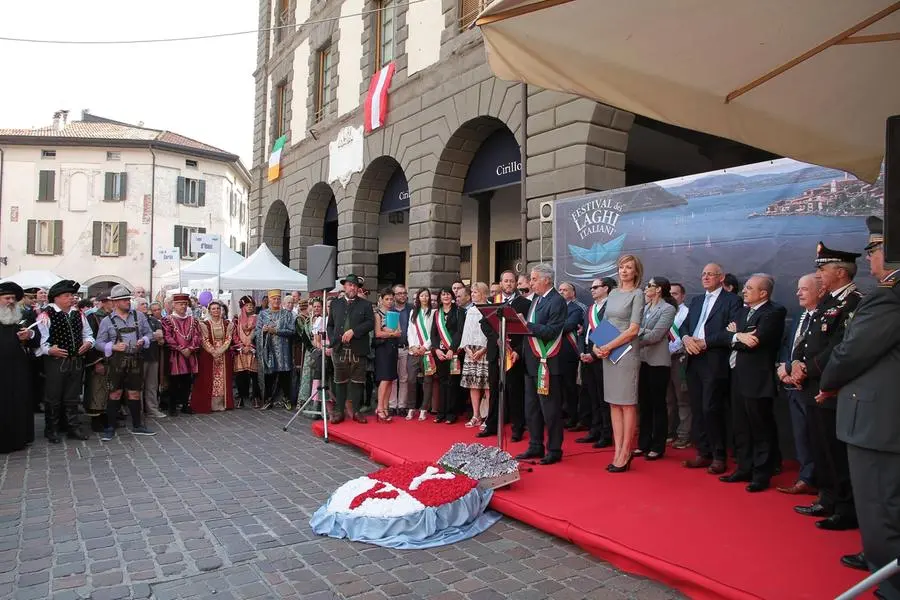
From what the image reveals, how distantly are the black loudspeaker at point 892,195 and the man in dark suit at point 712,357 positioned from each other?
2.97 meters

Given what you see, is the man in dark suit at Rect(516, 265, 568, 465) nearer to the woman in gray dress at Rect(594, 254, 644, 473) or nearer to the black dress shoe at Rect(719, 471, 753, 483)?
the woman in gray dress at Rect(594, 254, 644, 473)

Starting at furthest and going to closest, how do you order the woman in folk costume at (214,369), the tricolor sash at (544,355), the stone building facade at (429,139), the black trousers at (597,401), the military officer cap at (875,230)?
the woman in folk costume at (214,369) → the stone building facade at (429,139) → the black trousers at (597,401) → the tricolor sash at (544,355) → the military officer cap at (875,230)

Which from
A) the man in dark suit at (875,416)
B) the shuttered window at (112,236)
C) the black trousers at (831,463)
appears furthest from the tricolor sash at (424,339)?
the shuttered window at (112,236)

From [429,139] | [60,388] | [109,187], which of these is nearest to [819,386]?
[60,388]

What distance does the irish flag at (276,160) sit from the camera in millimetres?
20828

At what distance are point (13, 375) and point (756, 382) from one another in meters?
8.03

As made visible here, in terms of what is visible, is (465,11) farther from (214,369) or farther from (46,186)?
(46,186)

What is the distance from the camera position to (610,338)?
5695mm

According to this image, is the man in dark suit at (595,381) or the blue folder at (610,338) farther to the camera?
the man in dark suit at (595,381)

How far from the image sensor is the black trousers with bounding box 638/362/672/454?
6.25 metres

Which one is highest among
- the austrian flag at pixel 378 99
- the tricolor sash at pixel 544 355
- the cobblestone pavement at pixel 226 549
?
the austrian flag at pixel 378 99

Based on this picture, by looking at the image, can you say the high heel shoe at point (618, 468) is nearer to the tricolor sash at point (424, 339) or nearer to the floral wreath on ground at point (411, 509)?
the floral wreath on ground at point (411, 509)

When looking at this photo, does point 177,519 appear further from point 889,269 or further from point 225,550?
point 889,269

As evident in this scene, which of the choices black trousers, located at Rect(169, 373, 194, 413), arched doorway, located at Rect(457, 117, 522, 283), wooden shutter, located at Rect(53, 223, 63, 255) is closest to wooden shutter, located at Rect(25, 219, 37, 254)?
wooden shutter, located at Rect(53, 223, 63, 255)
